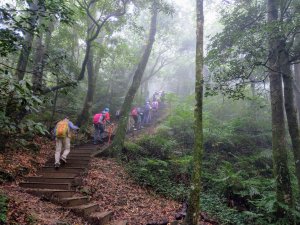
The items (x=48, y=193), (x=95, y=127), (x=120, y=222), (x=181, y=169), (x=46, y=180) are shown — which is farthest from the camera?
(x=95, y=127)

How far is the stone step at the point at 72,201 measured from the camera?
303 inches

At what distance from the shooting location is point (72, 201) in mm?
7836

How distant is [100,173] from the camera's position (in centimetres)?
1040

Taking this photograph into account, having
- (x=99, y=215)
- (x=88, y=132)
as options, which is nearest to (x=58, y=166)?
(x=99, y=215)

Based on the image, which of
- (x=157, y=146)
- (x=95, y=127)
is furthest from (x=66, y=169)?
(x=157, y=146)

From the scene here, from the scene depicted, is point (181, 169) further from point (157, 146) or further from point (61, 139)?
point (61, 139)

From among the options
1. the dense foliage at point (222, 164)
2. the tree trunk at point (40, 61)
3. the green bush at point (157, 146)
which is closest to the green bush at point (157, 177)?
the dense foliage at point (222, 164)

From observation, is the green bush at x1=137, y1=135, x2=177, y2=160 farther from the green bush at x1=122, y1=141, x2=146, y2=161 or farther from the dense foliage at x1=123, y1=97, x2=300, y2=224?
the green bush at x1=122, y1=141, x2=146, y2=161

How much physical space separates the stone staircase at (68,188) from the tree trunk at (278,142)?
16.7 ft

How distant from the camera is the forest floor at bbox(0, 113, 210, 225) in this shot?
6449 millimetres

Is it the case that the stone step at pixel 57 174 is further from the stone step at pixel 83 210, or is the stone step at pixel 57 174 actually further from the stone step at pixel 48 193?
the stone step at pixel 83 210

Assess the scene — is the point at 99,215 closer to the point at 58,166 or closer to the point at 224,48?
the point at 58,166

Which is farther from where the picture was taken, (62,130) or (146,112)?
(146,112)

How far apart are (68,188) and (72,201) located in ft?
3.12
